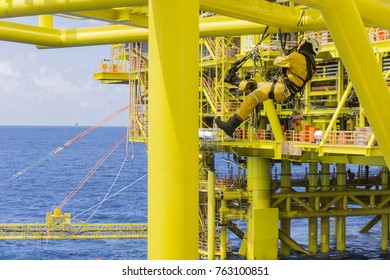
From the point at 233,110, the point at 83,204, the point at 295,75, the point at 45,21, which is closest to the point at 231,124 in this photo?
the point at 295,75

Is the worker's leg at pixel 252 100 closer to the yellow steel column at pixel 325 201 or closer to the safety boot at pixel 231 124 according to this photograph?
the safety boot at pixel 231 124

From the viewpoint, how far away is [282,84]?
6527mm

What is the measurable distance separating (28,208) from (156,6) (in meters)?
53.4

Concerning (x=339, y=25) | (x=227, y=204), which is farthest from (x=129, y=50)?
(x=339, y=25)

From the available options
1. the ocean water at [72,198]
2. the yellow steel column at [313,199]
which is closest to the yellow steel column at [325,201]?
the yellow steel column at [313,199]

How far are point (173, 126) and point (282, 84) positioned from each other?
2628 millimetres

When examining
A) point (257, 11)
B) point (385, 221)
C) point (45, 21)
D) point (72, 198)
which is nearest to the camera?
point (257, 11)

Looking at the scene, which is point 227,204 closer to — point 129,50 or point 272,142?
point 272,142

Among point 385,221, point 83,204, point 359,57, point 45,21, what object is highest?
point 45,21

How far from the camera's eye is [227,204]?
27875 mm

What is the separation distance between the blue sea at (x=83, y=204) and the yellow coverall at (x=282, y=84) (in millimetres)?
18794

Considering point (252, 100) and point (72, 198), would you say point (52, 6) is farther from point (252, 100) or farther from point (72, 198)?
point (72, 198)
